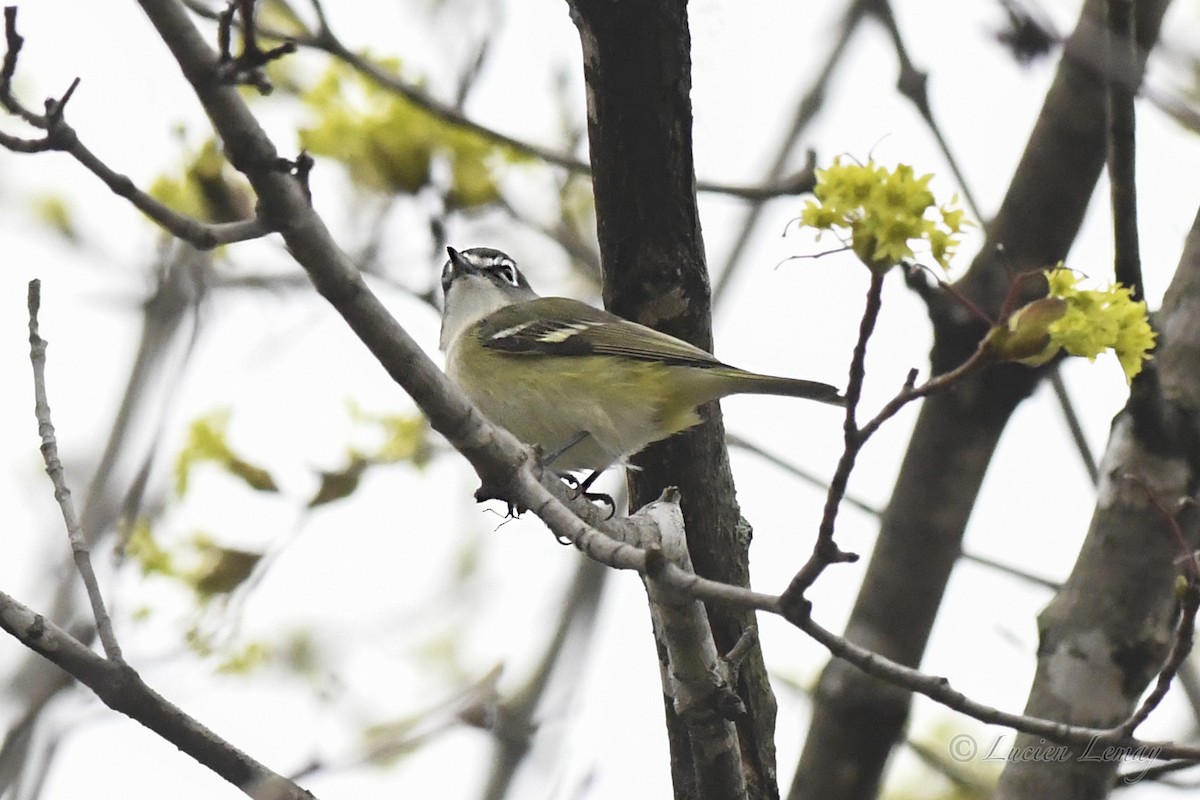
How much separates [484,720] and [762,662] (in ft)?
2.78

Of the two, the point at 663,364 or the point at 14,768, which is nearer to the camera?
the point at 14,768

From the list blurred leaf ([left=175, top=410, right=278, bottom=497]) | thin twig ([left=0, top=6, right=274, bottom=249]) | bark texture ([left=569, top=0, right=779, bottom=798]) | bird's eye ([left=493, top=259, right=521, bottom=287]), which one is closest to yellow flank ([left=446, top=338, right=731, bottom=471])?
bark texture ([left=569, top=0, right=779, bottom=798])

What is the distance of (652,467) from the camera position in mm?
4098

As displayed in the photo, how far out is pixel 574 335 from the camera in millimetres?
4922

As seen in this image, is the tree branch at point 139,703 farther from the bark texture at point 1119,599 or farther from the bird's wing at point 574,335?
the bark texture at point 1119,599

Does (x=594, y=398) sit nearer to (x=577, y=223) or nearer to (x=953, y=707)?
(x=577, y=223)

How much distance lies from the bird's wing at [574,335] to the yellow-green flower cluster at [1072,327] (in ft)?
5.53

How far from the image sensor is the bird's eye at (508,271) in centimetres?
618

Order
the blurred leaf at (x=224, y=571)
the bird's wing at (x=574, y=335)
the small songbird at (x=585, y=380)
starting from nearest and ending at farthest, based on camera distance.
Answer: the bird's wing at (x=574, y=335) → the small songbird at (x=585, y=380) → the blurred leaf at (x=224, y=571)

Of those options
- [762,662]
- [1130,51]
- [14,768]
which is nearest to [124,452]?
[14,768]

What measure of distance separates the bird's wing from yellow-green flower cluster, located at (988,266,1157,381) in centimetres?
169

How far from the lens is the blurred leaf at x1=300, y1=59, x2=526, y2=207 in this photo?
5070mm

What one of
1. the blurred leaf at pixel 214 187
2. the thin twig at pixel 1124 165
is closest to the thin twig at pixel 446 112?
the blurred leaf at pixel 214 187

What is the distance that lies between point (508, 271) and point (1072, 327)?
419cm
